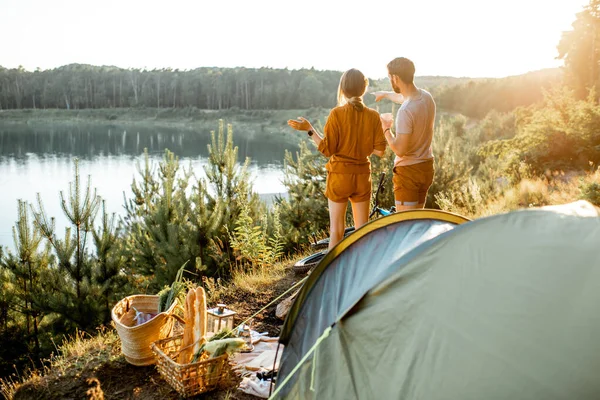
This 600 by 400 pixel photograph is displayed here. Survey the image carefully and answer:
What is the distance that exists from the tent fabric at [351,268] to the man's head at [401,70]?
1.27m

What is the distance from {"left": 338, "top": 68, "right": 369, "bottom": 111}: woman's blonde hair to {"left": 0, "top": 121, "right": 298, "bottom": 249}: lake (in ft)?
49.2

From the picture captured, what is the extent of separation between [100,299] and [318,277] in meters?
6.70

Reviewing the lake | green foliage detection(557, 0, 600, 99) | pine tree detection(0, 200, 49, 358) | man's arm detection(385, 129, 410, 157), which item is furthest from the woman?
green foliage detection(557, 0, 600, 99)

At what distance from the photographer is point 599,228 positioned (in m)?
2.11

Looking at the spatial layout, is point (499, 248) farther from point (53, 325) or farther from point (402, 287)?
point (53, 325)

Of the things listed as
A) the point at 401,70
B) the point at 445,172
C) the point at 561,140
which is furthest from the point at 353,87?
the point at 561,140

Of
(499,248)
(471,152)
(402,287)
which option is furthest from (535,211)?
(471,152)

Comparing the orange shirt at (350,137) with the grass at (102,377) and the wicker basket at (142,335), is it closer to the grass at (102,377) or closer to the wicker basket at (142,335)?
the grass at (102,377)

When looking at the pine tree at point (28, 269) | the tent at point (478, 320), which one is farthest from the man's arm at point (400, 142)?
the pine tree at point (28, 269)

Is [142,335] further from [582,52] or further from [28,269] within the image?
[582,52]

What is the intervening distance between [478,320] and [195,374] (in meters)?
2.06

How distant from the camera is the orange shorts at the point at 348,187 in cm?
434

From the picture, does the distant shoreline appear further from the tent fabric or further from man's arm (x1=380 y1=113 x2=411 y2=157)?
the tent fabric

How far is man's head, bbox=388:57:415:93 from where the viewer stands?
13.1 feet
